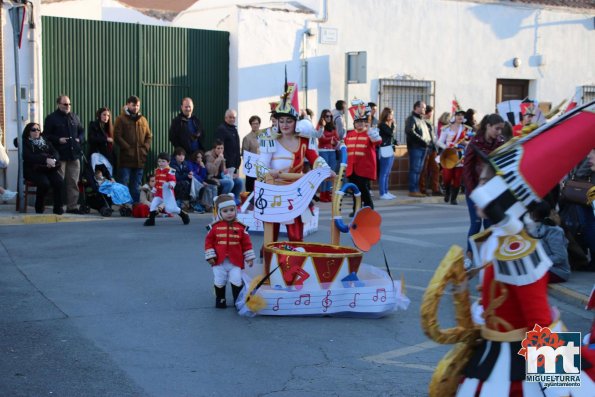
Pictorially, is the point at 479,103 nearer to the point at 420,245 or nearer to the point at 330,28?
the point at 330,28

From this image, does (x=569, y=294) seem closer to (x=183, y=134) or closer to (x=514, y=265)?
(x=514, y=265)

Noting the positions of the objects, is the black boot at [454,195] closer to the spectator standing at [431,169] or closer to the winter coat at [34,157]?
the spectator standing at [431,169]

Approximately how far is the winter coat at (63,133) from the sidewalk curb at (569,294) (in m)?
8.42

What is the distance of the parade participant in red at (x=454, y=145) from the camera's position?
17.5 m

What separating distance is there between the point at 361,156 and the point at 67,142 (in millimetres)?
Result: 4916

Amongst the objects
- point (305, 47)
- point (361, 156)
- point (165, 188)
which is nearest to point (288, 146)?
point (361, 156)

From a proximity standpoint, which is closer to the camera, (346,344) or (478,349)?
(478,349)

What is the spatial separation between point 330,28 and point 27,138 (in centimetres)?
774

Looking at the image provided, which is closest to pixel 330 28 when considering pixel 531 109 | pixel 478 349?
pixel 531 109

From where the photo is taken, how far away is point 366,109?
1406 cm

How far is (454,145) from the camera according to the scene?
58.6 ft

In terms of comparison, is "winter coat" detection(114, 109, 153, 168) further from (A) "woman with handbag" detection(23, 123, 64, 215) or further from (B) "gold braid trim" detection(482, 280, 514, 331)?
(B) "gold braid trim" detection(482, 280, 514, 331)

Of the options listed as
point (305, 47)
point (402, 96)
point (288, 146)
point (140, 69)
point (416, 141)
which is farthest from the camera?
point (402, 96)

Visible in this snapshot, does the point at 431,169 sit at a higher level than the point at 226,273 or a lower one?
higher
